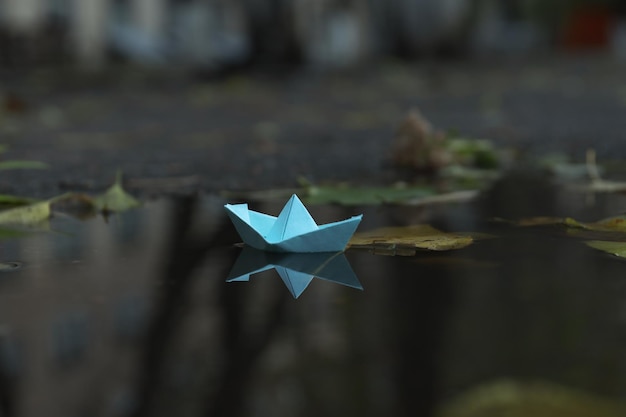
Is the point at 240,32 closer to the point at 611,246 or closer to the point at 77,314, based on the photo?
the point at 611,246

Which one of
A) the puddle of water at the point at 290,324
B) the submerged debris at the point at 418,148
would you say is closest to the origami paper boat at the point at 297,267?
the puddle of water at the point at 290,324

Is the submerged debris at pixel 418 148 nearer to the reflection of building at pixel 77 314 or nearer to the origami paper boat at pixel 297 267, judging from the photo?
the reflection of building at pixel 77 314

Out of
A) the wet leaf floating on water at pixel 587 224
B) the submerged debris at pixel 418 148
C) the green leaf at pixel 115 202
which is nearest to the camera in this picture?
the wet leaf floating on water at pixel 587 224

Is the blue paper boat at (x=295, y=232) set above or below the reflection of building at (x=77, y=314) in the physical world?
above

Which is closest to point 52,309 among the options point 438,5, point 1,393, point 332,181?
point 1,393

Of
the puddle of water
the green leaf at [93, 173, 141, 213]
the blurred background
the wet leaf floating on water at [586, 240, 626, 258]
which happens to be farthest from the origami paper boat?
the blurred background

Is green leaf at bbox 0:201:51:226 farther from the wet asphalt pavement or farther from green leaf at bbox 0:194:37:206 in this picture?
the wet asphalt pavement

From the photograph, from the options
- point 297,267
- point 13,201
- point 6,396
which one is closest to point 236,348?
point 6,396
